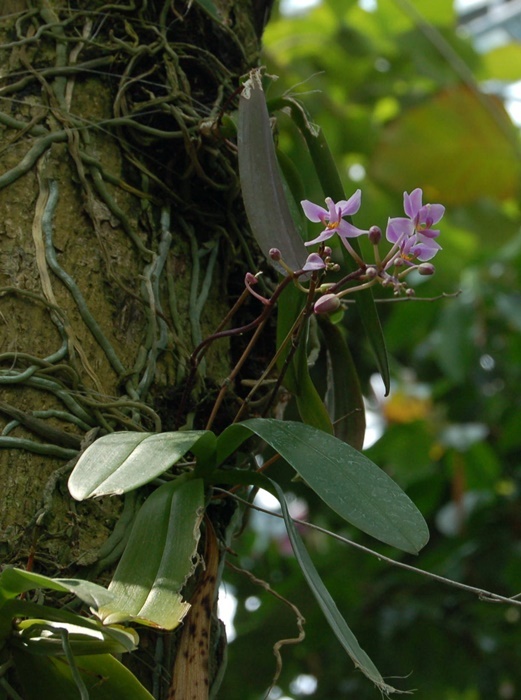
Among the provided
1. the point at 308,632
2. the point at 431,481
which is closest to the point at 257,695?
the point at 308,632

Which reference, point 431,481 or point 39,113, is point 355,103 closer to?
point 431,481

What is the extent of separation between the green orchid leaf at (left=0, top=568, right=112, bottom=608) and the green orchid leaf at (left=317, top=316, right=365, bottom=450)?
1.09 ft

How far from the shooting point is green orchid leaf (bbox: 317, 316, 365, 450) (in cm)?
75

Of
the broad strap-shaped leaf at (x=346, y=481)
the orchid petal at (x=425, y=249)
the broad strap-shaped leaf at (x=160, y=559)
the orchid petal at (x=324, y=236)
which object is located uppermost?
the orchid petal at (x=324, y=236)

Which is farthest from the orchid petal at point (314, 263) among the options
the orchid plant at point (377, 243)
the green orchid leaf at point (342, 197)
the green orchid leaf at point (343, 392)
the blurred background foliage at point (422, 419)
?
the blurred background foliage at point (422, 419)

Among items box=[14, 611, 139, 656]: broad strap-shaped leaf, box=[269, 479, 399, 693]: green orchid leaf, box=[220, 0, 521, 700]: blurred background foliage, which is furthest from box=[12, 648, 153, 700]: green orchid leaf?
box=[220, 0, 521, 700]: blurred background foliage

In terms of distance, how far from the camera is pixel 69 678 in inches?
19.5

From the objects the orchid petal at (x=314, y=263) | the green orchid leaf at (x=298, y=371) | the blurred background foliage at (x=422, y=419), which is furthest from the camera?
the blurred background foliage at (x=422, y=419)

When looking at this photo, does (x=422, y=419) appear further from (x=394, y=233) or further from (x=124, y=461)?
(x=124, y=461)

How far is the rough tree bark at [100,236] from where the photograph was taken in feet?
1.90

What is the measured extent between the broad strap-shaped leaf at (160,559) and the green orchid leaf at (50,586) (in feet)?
0.04

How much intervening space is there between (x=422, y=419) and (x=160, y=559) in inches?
53.2

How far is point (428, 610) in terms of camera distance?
1705 millimetres

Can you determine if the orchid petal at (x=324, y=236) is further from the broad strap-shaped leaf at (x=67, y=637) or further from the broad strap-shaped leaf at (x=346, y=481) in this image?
the broad strap-shaped leaf at (x=67, y=637)
